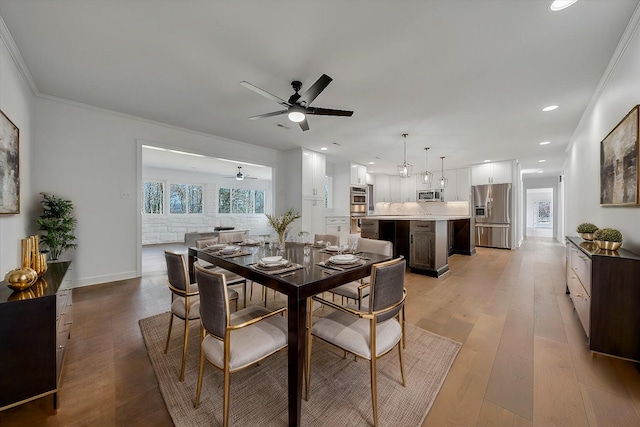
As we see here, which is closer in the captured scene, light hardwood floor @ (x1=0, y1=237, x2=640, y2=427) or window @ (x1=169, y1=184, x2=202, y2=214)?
light hardwood floor @ (x1=0, y1=237, x2=640, y2=427)

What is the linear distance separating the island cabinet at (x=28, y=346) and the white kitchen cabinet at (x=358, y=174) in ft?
21.5

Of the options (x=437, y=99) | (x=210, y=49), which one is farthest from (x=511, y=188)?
(x=210, y=49)

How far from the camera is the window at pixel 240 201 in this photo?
31.0ft

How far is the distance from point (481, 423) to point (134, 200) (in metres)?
4.93

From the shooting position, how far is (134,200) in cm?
394

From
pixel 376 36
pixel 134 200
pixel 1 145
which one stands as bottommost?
pixel 134 200

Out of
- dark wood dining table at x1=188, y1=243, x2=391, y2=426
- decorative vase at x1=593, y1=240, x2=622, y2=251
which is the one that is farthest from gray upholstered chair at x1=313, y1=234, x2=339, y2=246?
decorative vase at x1=593, y1=240, x2=622, y2=251

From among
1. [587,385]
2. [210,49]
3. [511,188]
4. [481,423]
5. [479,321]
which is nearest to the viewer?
[481,423]

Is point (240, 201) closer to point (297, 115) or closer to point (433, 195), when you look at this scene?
point (433, 195)

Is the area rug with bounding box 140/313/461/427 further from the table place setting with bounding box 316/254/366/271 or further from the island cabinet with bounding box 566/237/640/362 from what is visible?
the island cabinet with bounding box 566/237/640/362

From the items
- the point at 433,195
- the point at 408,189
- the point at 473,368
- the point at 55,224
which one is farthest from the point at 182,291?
the point at 408,189

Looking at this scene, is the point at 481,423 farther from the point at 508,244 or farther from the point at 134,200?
the point at 508,244

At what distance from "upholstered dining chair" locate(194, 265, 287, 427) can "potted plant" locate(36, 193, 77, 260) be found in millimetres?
3037

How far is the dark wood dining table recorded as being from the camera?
1.26 metres
